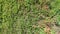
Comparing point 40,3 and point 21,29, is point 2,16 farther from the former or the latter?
point 40,3

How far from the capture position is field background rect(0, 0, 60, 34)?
340 cm

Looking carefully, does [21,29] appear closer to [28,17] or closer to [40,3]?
[28,17]

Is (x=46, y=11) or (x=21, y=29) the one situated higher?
(x=46, y=11)

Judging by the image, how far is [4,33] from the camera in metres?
3.45

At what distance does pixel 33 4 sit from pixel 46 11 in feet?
0.99

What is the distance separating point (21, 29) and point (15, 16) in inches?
11.3

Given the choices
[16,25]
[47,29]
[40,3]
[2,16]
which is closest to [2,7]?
[2,16]

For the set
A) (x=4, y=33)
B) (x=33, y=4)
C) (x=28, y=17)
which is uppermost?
(x=33, y=4)

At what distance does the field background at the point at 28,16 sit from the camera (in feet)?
11.1

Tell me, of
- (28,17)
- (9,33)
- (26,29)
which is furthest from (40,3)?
(9,33)

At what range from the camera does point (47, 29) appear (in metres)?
3.31

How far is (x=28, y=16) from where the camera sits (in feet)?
11.4

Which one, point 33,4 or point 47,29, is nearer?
point 47,29

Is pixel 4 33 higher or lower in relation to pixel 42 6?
lower
